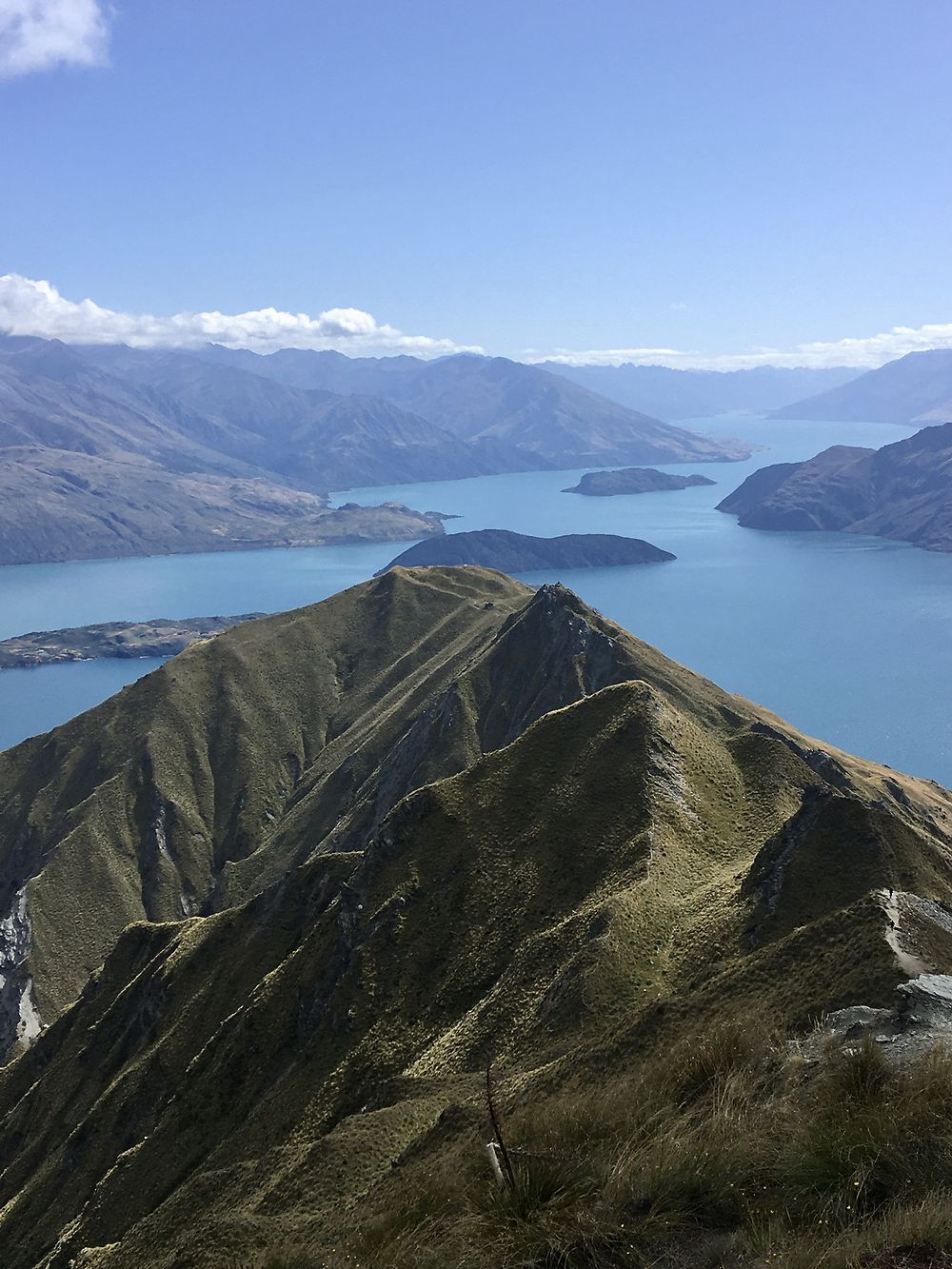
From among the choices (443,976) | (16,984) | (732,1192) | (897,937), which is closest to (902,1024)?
(897,937)

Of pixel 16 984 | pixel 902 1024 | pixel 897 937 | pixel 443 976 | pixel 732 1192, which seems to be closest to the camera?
pixel 732 1192

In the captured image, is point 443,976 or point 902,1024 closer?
point 902,1024

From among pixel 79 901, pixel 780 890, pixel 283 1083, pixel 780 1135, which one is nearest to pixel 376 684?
pixel 79 901

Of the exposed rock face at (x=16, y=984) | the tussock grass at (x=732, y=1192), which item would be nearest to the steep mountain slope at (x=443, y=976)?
the tussock grass at (x=732, y=1192)

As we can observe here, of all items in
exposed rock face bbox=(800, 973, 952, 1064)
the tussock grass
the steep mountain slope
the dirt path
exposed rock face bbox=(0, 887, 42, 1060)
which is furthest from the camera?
exposed rock face bbox=(0, 887, 42, 1060)

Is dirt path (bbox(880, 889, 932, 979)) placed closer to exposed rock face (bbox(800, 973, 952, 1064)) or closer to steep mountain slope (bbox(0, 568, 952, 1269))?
steep mountain slope (bbox(0, 568, 952, 1269))

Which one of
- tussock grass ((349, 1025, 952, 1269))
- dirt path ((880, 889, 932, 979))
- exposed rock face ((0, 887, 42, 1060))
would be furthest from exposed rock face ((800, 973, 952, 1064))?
exposed rock face ((0, 887, 42, 1060))

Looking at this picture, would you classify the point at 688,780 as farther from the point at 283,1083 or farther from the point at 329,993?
the point at 283,1083

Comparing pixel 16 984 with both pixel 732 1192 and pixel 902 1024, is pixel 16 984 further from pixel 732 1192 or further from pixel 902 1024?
pixel 732 1192
